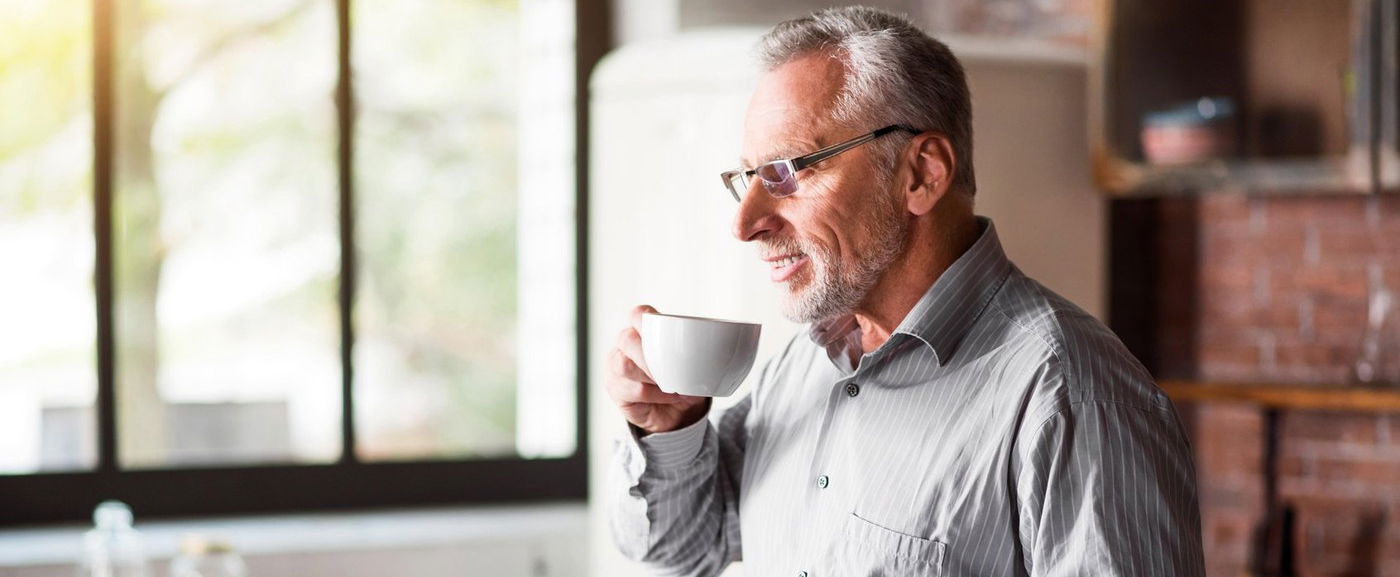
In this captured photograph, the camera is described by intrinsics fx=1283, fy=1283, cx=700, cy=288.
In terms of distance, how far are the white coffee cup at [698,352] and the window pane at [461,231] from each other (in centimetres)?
206

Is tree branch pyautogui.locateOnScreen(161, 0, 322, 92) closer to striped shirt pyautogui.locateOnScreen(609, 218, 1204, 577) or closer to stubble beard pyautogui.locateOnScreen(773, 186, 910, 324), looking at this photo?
striped shirt pyautogui.locateOnScreen(609, 218, 1204, 577)

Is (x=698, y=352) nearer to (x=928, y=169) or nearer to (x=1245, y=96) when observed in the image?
(x=928, y=169)

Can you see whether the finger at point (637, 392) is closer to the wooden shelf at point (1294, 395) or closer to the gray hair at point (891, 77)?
the gray hair at point (891, 77)

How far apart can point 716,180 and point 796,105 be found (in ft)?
3.53

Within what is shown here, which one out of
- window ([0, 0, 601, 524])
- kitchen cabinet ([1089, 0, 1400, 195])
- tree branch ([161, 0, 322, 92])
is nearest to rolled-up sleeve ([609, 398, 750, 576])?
kitchen cabinet ([1089, 0, 1400, 195])

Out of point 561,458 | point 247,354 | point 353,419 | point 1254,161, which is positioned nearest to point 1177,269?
point 1254,161

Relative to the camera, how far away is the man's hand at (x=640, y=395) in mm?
1185

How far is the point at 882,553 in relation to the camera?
3.55ft

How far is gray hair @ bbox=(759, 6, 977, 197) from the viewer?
3.76ft

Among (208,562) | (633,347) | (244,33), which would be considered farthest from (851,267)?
(244,33)

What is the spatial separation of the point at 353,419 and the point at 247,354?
0.56 m

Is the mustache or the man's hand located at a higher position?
the mustache

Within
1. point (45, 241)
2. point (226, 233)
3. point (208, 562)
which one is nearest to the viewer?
point (208, 562)

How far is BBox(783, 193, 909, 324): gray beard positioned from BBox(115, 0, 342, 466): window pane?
1.98m
